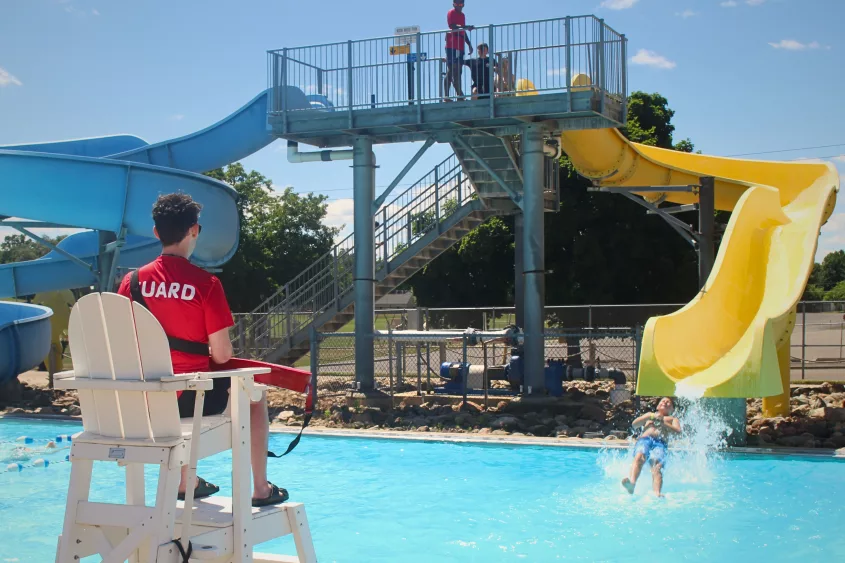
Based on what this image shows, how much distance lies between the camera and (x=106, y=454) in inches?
159

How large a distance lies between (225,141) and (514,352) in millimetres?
8015

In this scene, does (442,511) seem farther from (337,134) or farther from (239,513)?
(337,134)

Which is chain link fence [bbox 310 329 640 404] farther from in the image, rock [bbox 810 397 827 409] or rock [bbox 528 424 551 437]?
rock [bbox 810 397 827 409]

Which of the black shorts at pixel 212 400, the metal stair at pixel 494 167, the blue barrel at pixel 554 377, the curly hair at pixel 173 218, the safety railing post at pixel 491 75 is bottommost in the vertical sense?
the blue barrel at pixel 554 377

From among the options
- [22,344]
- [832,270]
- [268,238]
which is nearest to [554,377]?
[22,344]

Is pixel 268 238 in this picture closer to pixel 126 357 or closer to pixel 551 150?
pixel 551 150

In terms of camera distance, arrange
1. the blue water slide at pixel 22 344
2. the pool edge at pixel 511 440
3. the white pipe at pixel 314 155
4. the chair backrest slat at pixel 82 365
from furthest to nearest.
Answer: the blue water slide at pixel 22 344, the white pipe at pixel 314 155, the pool edge at pixel 511 440, the chair backrest slat at pixel 82 365

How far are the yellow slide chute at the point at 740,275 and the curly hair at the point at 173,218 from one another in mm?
7816

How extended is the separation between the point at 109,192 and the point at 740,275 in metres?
11.0

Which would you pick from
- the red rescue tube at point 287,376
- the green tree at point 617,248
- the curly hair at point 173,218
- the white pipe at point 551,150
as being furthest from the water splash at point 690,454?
the green tree at point 617,248

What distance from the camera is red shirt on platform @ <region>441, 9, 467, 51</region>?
16125 mm

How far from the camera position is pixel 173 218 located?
174 inches

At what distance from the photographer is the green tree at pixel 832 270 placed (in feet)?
411

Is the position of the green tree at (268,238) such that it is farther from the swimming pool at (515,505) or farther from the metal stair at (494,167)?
the swimming pool at (515,505)
